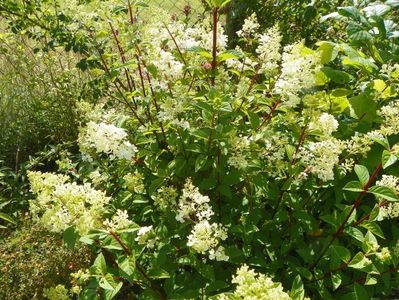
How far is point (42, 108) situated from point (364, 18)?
256cm

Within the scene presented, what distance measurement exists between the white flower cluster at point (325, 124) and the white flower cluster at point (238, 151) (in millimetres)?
281

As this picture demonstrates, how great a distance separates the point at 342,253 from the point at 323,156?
0.42 metres

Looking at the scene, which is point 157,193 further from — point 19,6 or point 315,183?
point 19,6

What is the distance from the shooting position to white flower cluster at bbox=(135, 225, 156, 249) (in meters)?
1.74

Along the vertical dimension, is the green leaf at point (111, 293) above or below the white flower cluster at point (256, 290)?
below

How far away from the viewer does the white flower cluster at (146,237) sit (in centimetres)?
174

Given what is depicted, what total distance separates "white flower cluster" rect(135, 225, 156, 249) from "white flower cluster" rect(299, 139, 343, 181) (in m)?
0.69

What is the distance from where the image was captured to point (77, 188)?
64.4 inches

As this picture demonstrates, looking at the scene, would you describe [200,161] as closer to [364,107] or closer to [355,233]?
[355,233]

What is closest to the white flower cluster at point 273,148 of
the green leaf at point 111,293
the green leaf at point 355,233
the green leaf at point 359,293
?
the green leaf at point 355,233

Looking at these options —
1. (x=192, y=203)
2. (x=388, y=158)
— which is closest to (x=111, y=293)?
(x=192, y=203)

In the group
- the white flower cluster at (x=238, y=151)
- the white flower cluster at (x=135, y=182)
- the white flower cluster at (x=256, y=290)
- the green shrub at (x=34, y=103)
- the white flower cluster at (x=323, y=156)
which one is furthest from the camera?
the green shrub at (x=34, y=103)

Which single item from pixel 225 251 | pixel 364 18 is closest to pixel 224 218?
pixel 225 251

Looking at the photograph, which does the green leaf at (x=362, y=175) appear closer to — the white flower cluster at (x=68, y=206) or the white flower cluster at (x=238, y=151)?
the white flower cluster at (x=238, y=151)
